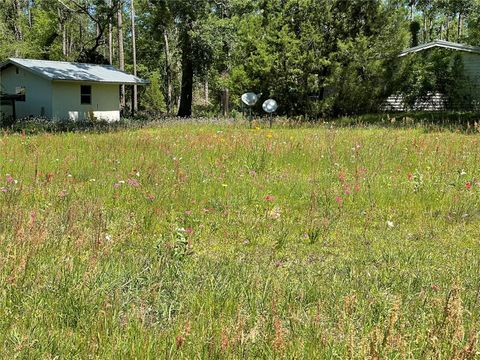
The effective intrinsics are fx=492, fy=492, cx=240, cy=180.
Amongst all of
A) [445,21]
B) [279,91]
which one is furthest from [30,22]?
[445,21]

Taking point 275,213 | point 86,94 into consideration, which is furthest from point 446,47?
→ point 275,213

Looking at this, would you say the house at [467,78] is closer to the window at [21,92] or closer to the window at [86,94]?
the window at [86,94]

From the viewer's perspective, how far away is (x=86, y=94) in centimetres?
2831

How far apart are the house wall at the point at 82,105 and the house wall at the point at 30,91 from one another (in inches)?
18.1

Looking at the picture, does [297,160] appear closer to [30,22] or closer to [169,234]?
[169,234]

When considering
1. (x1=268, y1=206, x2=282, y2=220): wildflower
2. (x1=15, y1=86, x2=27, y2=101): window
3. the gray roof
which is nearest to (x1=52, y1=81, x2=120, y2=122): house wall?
the gray roof

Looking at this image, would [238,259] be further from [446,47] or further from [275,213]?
[446,47]

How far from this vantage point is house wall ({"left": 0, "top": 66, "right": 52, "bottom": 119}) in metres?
26.4

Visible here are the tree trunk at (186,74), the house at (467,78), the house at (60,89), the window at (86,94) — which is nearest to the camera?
the house at (467,78)

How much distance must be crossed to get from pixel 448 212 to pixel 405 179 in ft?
5.37

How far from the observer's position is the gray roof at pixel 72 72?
1017 inches

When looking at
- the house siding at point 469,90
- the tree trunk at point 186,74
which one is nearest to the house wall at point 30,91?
the tree trunk at point 186,74

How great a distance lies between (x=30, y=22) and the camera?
51656 mm

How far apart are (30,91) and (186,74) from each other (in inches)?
357
